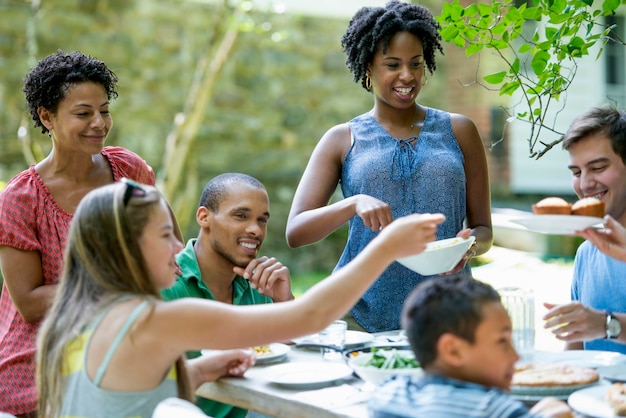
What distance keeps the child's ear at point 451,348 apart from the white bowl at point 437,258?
48 centimetres

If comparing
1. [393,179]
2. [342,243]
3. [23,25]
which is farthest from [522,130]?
[393,179]

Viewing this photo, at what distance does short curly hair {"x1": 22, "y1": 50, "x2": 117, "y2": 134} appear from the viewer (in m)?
2.85

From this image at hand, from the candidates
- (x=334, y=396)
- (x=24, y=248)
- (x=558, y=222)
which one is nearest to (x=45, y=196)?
(x=24, y=248)

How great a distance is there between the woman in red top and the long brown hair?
64 centimetres

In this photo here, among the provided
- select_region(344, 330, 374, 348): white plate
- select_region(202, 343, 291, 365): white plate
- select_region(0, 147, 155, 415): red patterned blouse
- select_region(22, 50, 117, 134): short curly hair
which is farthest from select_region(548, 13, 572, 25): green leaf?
select_region(0, 147, 155, 415): red patterned blouse

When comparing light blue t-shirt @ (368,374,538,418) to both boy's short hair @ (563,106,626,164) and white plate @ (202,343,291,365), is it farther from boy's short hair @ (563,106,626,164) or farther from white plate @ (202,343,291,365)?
boy's short hair @ (563,106,626,164)

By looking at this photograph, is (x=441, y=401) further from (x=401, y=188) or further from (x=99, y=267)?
(x=401, y=188)

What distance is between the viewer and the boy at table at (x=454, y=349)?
5.49 ft

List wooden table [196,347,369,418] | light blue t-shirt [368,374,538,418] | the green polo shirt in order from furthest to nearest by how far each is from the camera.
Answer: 1. the green polo shirt
2. wooden table [196,347,369,418]
3. light blue t-shirt [368,374,538,418]

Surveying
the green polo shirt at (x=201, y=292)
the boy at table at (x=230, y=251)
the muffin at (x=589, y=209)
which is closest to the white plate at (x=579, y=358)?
the muffin at (x=589, y=209)

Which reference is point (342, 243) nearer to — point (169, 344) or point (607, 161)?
point (607, 161)

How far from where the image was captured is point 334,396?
209cm

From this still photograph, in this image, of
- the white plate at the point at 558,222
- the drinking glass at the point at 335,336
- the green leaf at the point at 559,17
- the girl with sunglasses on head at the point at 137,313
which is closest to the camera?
the girl with sunglasses on head at the point at 137,313

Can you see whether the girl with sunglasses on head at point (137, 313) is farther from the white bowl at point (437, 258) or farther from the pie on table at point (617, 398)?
the pie on table at point (617, 398)
